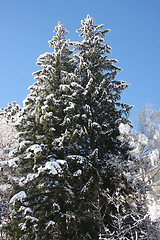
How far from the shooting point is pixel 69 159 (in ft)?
30.2

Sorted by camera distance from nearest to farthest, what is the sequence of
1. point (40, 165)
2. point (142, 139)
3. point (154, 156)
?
point (154, 156)
point (142, 139)
point (40, 165)

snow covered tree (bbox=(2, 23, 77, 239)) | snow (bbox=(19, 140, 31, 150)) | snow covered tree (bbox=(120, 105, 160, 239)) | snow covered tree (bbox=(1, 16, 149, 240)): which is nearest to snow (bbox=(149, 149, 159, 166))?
snow covered tree (bbox=(120, 105, 160, 239))

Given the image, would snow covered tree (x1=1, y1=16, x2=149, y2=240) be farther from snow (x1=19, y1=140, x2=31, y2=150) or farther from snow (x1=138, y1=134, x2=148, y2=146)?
snow (x1=138, y1=134, x2=148, y2=146)

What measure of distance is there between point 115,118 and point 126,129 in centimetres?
347

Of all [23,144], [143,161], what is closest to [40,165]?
[23,144]

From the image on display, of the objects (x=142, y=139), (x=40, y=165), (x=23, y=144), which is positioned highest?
(x=23, y=144)

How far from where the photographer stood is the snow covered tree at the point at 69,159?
26.1 feet

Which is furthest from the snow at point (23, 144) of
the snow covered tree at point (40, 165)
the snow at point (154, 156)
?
the snow at point (154, 156)

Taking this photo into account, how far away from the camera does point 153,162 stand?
302 inches

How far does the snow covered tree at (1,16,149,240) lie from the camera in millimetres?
7953

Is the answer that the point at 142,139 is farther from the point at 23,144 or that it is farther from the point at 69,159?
the point at 23,144

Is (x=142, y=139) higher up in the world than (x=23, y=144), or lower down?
lower down

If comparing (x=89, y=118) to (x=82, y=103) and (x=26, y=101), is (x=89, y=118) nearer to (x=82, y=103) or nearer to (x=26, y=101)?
(x=82, y=103)

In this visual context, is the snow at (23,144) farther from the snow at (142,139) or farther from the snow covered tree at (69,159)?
the snow at (142,139)
